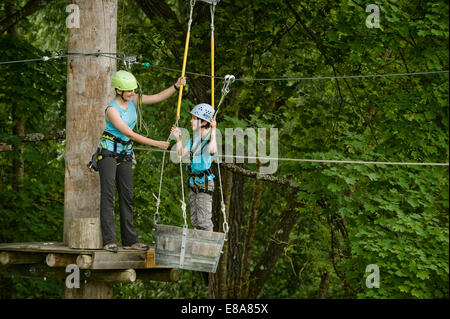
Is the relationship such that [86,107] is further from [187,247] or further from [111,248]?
[187,247]

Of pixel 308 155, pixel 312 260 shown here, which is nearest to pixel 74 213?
pixel 308 155

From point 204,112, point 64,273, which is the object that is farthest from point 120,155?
point 64,273

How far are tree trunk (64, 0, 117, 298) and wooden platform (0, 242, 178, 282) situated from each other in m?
0.28

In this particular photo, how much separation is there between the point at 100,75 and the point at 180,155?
1186 mm

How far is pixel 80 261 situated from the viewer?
553cm

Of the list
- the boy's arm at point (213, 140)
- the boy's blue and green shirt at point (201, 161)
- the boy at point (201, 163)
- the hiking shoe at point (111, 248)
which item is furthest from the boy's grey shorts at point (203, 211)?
the hiking shoe at point (111, 248)

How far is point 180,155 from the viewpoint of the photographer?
5578 mm

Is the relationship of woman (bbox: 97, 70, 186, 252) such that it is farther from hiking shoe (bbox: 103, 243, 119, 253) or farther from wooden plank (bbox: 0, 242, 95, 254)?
wooden plank (bbox: 0, 242, 95, 254)

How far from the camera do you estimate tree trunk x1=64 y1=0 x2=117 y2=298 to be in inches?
242

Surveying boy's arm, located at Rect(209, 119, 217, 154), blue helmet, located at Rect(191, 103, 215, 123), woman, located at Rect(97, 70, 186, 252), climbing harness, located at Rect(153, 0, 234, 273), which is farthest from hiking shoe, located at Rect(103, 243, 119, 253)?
blue helmet, located at Rect(191, 103, 215, 123)

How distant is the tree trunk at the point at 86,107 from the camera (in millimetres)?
6152

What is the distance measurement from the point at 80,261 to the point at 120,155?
36.2 inches
